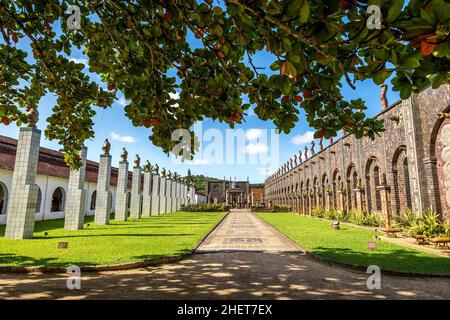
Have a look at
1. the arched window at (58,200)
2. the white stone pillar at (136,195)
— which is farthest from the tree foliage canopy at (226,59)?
the arched window at (58,200)

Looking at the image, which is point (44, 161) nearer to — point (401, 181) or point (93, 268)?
point (93, 268)

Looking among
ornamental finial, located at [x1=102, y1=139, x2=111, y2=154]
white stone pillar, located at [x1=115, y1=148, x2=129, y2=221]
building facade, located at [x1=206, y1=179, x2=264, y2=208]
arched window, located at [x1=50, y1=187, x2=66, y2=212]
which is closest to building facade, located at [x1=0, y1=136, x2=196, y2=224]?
arched window, located at [x1=50, y1=187, x2=66, y2=212]

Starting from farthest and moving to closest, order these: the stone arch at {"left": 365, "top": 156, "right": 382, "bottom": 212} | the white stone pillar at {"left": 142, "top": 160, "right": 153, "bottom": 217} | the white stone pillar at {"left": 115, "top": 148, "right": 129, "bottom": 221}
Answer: the white stone pillar at {"left": 142, "top": 160, "right": 153, "bottom": 217} < the white stone pillar at {"left": 115, "top": 148, "right": 129, "bottom": 221} < the stone arch at {"left": 365, "top": 156, "right": 382, "bottom": 212}

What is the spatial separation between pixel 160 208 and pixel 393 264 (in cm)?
2928

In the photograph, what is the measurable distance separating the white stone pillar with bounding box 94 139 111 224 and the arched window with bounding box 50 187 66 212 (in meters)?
7.37

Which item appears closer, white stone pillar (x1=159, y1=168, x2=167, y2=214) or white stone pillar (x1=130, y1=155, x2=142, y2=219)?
white stone pillar (x1=130, y1=155, x2=142, y2=219)

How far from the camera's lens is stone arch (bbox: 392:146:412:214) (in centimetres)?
1494

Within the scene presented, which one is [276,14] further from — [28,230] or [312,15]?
[28,230]

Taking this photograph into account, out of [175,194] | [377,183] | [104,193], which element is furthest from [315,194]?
[104,193]

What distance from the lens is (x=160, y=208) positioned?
3284 centimetres

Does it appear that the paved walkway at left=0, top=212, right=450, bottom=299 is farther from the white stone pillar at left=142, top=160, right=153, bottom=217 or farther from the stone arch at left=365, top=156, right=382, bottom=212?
the white stone pillar at left=142, top=160, right=153, bottom=217

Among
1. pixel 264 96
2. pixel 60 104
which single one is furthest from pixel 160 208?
pixel 264 96
